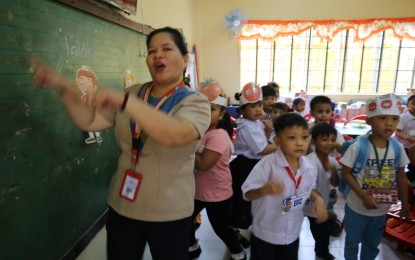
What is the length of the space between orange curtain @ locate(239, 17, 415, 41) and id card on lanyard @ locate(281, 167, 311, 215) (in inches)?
233

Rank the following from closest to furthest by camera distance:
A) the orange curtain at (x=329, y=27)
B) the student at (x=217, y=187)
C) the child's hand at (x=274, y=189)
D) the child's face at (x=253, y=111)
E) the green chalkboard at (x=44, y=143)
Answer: the green chalkboard at (x=44, y=143), the child's hand at (x=274, y=189), the student at (x=217, y=187), the child's face at (x=253, y=111), the orange curtain at (x=329, y=27)

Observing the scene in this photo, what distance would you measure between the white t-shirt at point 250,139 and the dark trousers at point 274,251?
2.33ft

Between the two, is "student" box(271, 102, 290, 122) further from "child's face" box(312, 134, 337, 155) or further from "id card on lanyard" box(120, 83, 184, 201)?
"id card on lanyard" box(120, 83, 184, 201)

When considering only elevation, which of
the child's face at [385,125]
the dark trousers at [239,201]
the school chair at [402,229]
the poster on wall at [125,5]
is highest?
the poster on wall at [125,5]

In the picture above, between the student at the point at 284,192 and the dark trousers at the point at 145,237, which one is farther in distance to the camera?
the student at the point at 284,192

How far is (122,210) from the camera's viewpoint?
3.34 feet

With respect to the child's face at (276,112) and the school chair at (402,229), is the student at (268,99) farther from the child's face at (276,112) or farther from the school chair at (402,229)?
the school chair at (402,229)

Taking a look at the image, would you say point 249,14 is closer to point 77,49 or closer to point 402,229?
point 402,229

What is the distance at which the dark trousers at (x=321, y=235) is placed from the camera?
192cm

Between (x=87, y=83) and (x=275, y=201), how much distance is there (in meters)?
1.22

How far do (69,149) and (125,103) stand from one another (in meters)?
0.82

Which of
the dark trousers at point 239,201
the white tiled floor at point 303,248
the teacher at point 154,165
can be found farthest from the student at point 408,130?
the teacher at point 154,165

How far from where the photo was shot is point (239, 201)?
7.00 feet

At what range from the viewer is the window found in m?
6.93
